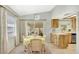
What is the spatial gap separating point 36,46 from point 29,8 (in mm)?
990

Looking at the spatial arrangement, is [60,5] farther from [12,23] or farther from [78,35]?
[12,23]

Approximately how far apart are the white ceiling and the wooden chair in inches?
29.1

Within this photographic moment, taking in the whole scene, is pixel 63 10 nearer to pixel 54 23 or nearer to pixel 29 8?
pixel 54 23

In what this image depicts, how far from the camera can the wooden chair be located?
342cm

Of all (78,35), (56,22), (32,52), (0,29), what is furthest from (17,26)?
(78,35)

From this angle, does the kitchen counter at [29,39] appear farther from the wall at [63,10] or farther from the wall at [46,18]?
the wall at [63,10]

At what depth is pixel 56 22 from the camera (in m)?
3.34

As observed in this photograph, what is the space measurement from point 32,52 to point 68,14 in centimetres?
130

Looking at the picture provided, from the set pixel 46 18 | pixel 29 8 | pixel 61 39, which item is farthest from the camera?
pixel 61 39

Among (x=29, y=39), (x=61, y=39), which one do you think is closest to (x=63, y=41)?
(x=61, y=39)

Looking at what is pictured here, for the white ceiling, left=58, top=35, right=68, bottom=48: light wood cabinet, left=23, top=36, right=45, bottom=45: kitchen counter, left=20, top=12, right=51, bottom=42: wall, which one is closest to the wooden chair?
left=23, top=36, right=45, bottom=45: kitchen counter

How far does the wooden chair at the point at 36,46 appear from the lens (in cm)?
342

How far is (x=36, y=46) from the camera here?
352 cm

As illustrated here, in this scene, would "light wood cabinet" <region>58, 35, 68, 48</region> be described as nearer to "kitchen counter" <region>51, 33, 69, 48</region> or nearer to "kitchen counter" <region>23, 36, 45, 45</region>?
"kitchen counter" <region>51, 33, 69, 48</region>
